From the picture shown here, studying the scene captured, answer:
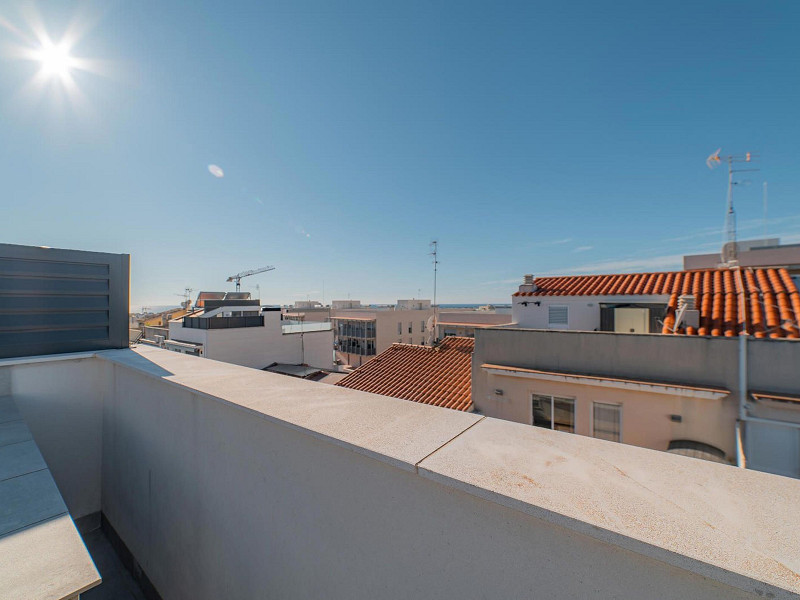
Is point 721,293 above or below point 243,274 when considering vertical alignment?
below

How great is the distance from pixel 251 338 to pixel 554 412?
16.1 m

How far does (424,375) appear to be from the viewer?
9.33 m

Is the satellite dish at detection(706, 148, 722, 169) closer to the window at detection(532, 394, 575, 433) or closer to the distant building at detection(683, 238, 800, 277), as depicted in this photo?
the distant building at detection(683, 238, 800, 277)

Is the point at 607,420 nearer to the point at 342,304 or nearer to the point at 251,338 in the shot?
the point at 251,338

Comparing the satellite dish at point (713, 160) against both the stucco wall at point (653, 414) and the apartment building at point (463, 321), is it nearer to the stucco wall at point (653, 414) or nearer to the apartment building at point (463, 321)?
the stucco wall at point (653, 414)

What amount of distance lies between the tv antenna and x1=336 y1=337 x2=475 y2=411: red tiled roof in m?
8.31

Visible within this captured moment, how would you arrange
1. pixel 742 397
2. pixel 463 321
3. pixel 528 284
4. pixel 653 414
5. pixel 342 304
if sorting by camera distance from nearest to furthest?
pixel 742 397, pixel 653 414, pixel 528 284, pixel 463 321, pixel 342 304

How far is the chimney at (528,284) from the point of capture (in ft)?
28.6

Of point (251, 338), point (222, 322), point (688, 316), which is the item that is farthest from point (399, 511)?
point (251, 338)

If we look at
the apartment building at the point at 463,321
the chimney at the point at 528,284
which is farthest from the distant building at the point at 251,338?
the chimney at the point at 528,284

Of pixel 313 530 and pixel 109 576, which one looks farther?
pixel 109 576

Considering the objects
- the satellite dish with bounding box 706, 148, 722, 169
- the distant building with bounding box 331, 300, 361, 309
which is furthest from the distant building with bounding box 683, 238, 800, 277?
the distant building with bounding box 331, 300, 361, 309

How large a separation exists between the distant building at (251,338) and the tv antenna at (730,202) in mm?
19724

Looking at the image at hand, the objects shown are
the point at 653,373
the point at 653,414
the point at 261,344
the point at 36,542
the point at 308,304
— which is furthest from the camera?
the point at 308,304
